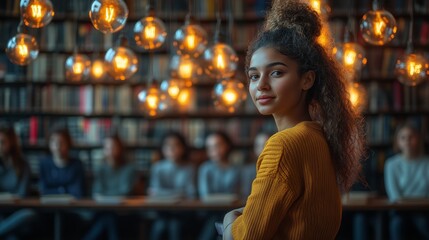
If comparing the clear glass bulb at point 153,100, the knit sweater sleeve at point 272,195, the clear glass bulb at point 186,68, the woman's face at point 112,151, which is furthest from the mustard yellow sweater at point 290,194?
the woman's face at point 112,151

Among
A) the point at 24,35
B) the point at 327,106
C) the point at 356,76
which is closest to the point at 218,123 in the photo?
the point at 356,76

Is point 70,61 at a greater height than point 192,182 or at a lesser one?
greater

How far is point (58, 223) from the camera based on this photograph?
17.9 ft

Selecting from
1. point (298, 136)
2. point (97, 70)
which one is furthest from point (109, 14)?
point (298, 136)

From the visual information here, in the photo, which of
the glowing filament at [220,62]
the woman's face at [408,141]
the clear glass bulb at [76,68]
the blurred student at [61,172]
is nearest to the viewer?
the glowing filament at [220,62]

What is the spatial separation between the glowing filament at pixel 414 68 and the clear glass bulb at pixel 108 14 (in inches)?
60.4

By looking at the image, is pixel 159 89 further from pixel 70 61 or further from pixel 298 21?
pixel 298 21

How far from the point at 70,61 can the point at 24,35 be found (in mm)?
544

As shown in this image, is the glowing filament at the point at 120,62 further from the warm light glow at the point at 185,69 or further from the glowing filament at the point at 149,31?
the warm light glow at the point at 185,69

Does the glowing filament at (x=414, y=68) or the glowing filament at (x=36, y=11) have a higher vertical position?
the glowing filament at (x=36, y=11)

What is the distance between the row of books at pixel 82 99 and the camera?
6781mm

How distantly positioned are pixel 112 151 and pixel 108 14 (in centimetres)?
334

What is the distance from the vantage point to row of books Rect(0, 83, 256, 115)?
678cm

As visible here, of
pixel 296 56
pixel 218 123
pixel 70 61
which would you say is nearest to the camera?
pixel 296 56
